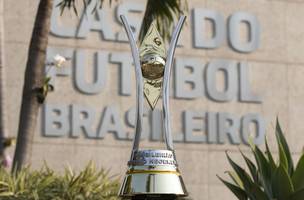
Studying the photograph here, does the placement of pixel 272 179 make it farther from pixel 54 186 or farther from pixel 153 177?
pixel 153 177

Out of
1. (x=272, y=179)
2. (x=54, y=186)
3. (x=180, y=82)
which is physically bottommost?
(x=54, y=186)

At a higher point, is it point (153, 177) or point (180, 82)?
point (180, 82)

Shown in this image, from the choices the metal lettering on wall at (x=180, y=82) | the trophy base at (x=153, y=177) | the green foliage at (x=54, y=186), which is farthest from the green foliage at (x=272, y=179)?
the metal lettering on wall at (x=180, y=82)

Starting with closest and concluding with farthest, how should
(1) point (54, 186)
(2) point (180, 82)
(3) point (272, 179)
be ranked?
(3) point (272, 179)
(1) point (54, 186)
(2) point (180, 82)

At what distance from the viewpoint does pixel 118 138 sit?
23.4 meters

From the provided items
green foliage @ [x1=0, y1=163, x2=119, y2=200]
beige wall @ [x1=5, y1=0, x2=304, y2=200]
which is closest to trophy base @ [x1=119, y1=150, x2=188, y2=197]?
green foliage @ [x1=0, y1=163, x2=119, y2=200]

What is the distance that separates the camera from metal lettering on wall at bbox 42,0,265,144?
2303 centimetres

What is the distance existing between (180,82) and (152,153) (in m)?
14.9

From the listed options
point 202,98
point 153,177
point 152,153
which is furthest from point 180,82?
point 153,177

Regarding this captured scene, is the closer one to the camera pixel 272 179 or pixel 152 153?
pixel 152 153

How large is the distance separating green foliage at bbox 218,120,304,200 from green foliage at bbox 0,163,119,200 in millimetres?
2029

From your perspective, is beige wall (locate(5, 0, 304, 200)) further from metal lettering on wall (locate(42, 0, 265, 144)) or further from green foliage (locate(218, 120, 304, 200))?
green foliage (locate(218, 120, 304, 200))

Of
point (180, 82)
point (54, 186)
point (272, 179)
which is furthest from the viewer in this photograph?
point (180, 82)

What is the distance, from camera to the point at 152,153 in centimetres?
915
